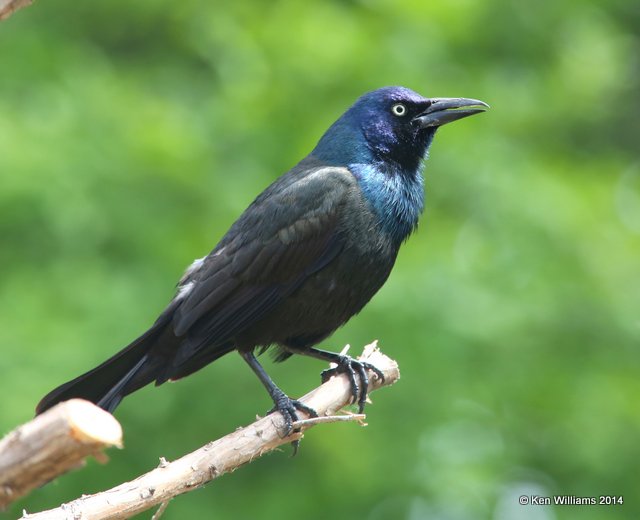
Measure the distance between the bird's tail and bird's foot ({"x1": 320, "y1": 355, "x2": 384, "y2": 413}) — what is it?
751 mm

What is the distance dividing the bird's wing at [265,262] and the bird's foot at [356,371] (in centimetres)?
41

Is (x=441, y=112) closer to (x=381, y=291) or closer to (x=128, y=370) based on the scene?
(x=381, y=291)

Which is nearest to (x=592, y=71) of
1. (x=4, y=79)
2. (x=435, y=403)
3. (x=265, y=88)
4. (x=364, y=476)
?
(x=265, y=88)

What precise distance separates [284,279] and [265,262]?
0.12 metres

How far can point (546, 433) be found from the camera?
6211mm

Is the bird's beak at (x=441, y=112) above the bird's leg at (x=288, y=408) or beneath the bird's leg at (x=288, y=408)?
above

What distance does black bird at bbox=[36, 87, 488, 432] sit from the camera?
4.37m

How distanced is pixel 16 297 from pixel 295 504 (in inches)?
78.6

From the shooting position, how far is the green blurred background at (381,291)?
5.62 metres

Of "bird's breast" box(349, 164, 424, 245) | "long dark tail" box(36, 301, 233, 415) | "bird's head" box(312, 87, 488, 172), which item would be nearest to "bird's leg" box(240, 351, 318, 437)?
"long dark tail" box(36, 301, 233, 415)

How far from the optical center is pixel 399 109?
16.5ft

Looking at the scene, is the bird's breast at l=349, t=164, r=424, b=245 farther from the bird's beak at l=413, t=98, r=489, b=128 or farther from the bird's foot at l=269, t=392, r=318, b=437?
the bird's foot at l=269, t=392, r=318, b=437

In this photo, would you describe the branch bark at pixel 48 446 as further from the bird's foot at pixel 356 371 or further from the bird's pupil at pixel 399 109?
the bird's pupil at pixel 399 109

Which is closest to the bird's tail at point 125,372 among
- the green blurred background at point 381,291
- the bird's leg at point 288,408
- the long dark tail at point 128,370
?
the long dark tail at point 128,370
